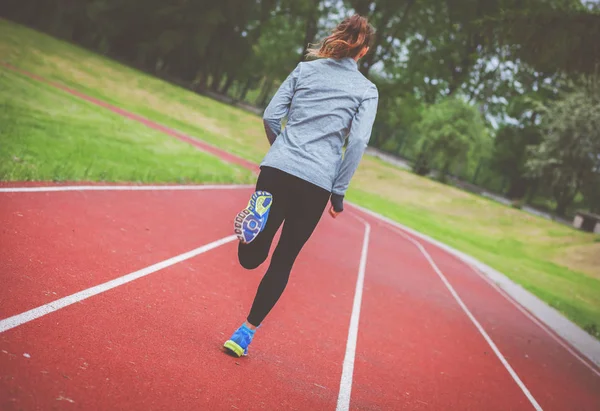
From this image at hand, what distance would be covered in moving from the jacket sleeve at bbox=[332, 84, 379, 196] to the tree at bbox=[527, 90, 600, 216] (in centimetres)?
3426

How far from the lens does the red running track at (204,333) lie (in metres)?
2.93

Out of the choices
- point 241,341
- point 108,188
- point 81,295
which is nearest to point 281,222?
point 241,341

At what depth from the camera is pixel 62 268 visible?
Result: 4.29 metres

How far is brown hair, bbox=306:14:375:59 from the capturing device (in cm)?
335

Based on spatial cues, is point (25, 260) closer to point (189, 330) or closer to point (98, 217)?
point (189, 330)

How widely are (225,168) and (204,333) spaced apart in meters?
13.4

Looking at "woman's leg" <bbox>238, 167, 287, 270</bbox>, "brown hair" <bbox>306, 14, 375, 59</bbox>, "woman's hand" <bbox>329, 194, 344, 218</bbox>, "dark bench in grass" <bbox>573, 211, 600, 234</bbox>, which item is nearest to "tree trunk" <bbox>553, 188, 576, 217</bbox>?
"dark bench in grass" <bbox>573, 211, 600, 234</bbox>

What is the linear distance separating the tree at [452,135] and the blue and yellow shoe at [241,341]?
104 ft

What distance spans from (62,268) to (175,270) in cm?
131

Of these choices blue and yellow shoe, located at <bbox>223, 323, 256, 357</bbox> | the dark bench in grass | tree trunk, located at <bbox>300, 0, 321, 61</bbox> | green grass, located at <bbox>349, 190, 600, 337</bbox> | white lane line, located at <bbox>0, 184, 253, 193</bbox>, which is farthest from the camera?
tree trunk, located at <bbox>300, 0, 321, 61</bbox>

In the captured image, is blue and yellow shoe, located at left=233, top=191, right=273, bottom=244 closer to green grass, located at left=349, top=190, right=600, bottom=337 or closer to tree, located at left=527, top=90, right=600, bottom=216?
green grass, located at left=349, top=190, right=600, bottom=337

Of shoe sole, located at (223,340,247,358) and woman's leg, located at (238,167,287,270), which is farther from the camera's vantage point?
shoe sole, located at (223,340,247,358)

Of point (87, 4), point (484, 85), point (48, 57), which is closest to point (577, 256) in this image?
point (484, 85)

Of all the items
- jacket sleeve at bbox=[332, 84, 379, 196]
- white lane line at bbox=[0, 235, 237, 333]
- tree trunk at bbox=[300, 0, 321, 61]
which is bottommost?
white lane line at bbox=[0, 235, 237, 333]
